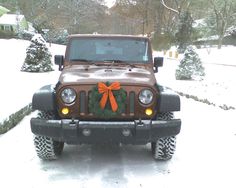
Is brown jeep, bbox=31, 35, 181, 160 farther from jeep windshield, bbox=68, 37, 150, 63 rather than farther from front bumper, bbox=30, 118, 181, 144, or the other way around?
jeep windshield, bbox=68, 37, 150, 63

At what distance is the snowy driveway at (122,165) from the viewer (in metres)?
5.14

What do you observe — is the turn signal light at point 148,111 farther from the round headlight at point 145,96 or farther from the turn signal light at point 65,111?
the turn signal light at point 65,111

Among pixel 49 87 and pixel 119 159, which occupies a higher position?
pixel 49 87

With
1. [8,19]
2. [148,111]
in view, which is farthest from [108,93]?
[8,19]

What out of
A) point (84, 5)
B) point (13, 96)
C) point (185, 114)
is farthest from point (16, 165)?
point (84, 5)

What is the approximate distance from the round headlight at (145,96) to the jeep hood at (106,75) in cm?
11

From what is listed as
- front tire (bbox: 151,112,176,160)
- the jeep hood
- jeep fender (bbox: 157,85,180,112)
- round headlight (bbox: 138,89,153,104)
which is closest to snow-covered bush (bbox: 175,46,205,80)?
the jeep hood

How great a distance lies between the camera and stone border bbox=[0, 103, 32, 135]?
774 centimetres

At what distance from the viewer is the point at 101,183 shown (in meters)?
5.07

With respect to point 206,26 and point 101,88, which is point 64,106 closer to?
point 101,88

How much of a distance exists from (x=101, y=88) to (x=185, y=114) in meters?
4.81

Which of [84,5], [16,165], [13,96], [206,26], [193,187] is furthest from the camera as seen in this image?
[84,5]

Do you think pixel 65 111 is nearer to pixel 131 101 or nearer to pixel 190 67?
pixel 131 101

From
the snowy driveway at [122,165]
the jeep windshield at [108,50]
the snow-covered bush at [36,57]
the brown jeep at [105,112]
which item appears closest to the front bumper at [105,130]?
the brown jeep at [105,112]
